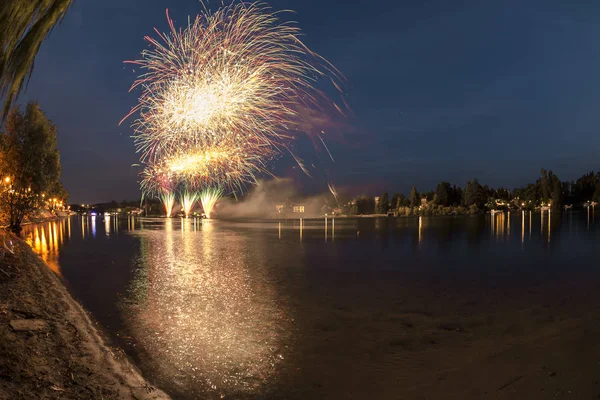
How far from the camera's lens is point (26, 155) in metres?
32.7

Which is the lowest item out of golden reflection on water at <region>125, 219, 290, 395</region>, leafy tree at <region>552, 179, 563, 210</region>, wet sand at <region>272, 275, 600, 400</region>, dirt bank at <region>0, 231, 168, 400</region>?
wet sand at <region>272, 275, 600, 400</region>

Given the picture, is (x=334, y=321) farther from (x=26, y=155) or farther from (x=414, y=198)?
(x=414, y=198)

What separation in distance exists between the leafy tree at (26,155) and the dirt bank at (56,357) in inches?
1026

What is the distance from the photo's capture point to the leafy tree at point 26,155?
3002 centimetres

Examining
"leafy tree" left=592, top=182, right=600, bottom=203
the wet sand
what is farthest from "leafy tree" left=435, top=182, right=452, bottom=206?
the wet sand

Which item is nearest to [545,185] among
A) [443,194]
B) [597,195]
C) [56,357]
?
[597,195]

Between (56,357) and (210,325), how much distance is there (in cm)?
312

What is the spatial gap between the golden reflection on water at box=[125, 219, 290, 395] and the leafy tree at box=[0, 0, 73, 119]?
14.3ft

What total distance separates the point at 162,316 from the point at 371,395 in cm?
534

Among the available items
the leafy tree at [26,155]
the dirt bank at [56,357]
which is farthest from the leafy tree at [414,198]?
the dirt bank at [56,357]

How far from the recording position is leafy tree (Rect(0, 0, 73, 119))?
3.83 metres

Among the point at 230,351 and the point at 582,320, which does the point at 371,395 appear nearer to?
the point at 230,351

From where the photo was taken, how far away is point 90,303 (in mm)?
10016

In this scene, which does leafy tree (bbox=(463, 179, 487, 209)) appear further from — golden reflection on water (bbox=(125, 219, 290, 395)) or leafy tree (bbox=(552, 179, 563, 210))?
golden reflection on water (bbox=(125, 219, 290, 395))
